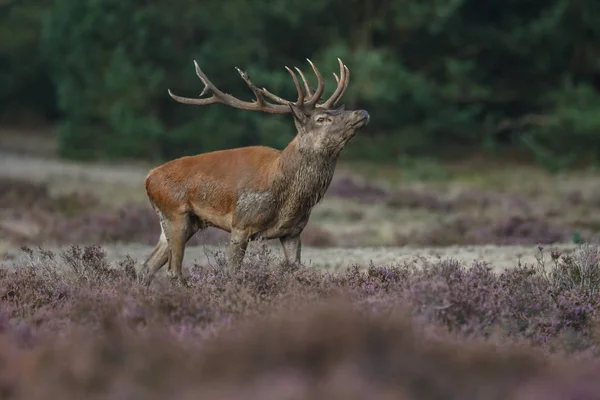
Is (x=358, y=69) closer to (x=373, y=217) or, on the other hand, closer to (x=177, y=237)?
(x=373, y=217)

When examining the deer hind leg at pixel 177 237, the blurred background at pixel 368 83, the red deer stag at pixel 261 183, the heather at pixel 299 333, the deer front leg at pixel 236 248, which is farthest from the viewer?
the blurred background at pixel 368 83

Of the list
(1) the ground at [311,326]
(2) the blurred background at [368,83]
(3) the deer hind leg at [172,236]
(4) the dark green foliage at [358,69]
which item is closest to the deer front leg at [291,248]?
(1) the ground at [311,326]

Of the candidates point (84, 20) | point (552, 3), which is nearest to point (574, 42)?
point (552, 3)

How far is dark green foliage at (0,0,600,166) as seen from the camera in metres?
27.6

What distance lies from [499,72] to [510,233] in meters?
16.9

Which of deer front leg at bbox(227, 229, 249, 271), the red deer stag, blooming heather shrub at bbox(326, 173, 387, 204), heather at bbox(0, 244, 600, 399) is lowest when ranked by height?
heather at bbox(0, 244, 600, 399)

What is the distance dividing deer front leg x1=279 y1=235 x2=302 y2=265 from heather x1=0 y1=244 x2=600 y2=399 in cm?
49

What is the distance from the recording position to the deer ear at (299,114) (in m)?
9.23

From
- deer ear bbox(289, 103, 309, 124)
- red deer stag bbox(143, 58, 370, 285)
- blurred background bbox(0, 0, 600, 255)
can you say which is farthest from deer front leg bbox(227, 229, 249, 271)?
blurred background bbox(0, 0, 600, 255)

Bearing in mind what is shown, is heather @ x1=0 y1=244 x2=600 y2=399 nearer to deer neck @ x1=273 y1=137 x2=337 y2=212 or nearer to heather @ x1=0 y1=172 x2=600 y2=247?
deer neck @ x1=273 y1=137 x2=337 y2=212

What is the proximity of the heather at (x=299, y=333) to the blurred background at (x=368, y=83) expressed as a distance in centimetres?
1494

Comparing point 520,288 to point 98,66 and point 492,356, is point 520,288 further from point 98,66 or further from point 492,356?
point 98,66

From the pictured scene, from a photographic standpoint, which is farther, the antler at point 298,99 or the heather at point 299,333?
the antler at point 298,99

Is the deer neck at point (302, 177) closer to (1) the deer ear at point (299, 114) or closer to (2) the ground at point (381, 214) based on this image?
(1) the deer ear at point (299, 114)
